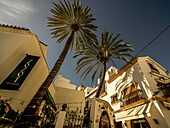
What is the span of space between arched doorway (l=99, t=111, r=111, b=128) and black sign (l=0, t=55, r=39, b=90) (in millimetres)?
5674

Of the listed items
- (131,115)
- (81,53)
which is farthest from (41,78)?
(131,115)

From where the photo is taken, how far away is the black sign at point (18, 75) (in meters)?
5.94

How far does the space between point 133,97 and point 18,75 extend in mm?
13452

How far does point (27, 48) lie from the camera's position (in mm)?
8398

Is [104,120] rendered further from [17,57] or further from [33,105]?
[17,57]

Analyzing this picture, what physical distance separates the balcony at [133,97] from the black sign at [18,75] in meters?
12.7

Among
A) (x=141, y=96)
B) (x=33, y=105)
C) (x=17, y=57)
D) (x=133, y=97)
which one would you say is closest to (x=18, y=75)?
(x=17, y=57)

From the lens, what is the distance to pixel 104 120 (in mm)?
6293

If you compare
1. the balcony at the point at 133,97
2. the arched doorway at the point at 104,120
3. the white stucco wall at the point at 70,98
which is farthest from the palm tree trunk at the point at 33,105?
the balcony at the point at 133,97

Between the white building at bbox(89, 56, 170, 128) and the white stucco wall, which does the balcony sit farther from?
the white stucco wall

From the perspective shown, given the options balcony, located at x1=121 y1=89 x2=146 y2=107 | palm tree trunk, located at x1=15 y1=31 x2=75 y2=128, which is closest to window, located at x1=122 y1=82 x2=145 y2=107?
balcony, located at x1=121 y1=89 x2=146 y2=107

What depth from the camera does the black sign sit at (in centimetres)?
594

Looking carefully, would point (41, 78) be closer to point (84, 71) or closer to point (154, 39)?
point (84, 71)

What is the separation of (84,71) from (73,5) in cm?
968
